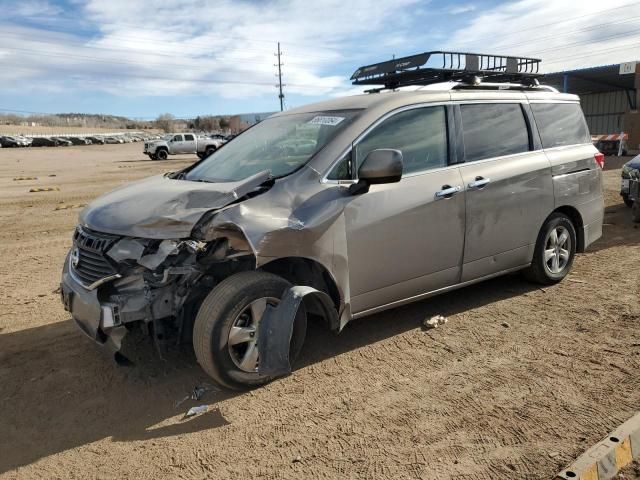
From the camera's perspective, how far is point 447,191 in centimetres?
419

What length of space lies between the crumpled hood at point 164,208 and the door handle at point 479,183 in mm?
1769

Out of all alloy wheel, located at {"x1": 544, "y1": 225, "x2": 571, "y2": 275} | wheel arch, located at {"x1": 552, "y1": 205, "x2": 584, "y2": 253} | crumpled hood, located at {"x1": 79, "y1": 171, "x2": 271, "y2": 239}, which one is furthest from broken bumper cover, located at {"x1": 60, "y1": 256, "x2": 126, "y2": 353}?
wheel arch, located at {"x1": 552, "y1": 205, "x2": 584, "y2": 253}

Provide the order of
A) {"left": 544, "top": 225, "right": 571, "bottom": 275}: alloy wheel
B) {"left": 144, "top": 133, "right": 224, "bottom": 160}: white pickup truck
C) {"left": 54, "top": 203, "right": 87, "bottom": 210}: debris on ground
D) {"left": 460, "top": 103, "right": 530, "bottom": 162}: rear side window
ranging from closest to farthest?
{"left": 460, "top": 103, "right": 530, "bottom": 162}: rear side window
{"left": 544, "top": 225, "right": 571, "bottom": 275}: alloy wheel
{"left": 54, "top": 203, "right": 87, "bottom": 210}: debris on ground
{"left": 144, "top": 133, "right": 224, "bottom": 160}: white pickup truck

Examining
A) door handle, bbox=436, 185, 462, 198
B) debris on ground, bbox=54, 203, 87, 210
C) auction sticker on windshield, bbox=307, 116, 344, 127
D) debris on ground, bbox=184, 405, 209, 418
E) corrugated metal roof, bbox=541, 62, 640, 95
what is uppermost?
corrugated metal roof, bbox=541, 62, 640, 95

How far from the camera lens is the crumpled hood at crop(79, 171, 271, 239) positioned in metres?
3.36

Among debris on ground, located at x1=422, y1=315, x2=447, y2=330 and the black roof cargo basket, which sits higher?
the black roof cargo basket

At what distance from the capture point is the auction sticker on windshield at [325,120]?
13.2 feet

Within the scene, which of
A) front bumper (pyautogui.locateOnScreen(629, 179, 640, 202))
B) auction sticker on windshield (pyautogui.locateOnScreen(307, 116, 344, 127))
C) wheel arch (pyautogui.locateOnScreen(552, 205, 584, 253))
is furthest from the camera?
front bumper (pyautogui.locateOnScreen(629, 179, 640, 202))

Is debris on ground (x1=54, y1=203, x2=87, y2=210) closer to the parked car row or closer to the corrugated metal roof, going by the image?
the corrugated metal roof

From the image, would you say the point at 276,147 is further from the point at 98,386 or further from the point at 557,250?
the point at 557,250

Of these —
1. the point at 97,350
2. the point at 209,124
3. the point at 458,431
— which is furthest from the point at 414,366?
the point at 209,124

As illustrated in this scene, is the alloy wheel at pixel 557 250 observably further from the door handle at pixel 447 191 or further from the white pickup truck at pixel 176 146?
the white pickup truck at pixel 176 146

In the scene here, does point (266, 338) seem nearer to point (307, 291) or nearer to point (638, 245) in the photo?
point (307, 291)

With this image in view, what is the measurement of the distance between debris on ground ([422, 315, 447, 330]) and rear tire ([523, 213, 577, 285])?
1.26 m
